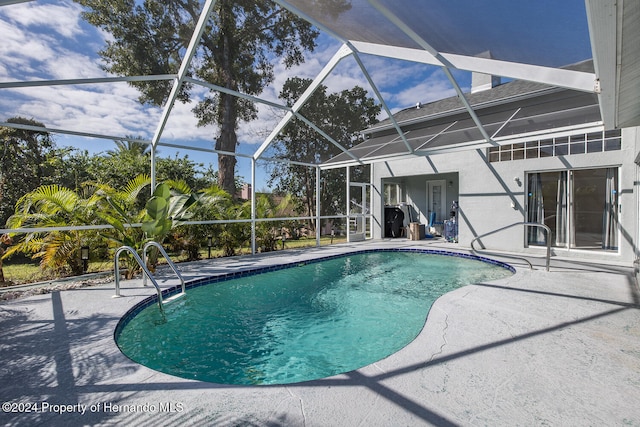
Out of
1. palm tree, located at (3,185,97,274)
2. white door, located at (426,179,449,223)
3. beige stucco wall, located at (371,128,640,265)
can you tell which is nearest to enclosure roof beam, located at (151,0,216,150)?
palm tree, located at (3,185,97,274)

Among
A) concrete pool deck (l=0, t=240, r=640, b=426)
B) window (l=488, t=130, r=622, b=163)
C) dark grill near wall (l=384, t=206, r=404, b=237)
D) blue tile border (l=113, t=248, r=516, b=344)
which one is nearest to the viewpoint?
concrete pool deck (l=0, t=240, r=640, b=426)

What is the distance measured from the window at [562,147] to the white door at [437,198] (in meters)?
3.83

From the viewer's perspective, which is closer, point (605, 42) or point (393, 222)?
point (605, 42)

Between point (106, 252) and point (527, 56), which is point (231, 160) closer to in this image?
point (106, 252)

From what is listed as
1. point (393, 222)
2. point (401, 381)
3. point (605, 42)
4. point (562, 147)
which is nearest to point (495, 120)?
point (562, 147)

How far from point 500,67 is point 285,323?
17.7ft

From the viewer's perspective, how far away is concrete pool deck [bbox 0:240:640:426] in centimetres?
A: 233

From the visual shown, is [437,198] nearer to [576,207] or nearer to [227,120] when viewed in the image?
[576,207]

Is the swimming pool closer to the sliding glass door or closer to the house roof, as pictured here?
the sliding glass door

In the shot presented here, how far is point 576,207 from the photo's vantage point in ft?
30.0

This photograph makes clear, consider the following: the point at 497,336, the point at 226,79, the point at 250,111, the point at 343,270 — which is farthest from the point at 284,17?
the point at 497,336

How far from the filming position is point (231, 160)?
46.5ft

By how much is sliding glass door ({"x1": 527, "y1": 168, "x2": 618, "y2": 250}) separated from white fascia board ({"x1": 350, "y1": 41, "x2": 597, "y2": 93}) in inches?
231

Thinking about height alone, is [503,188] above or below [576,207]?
above
